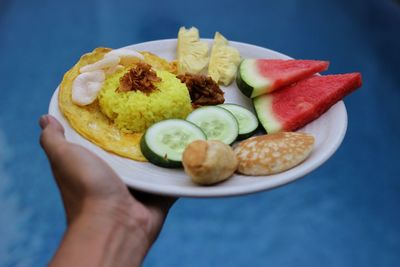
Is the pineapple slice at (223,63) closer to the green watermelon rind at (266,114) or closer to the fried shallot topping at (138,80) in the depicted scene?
the green watermelon rind at (266,114)

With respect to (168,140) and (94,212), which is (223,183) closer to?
(168,140)

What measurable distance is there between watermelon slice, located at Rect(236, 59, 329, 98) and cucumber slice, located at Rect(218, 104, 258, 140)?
11cm

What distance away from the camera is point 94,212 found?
134 cm

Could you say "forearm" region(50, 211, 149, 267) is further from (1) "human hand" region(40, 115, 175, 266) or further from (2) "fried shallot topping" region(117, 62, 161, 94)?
(2) "fried shallot topping" region(117, 62, 161, 94)

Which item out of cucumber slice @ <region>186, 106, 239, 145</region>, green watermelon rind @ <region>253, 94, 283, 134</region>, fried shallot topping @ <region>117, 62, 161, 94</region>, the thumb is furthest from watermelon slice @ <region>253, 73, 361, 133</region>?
the thumb

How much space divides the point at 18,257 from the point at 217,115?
236cm

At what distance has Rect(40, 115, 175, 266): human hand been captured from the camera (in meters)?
1.27

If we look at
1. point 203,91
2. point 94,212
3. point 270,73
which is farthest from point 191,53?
point 94,212

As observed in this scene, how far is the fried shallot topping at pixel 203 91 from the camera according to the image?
1.89 metres

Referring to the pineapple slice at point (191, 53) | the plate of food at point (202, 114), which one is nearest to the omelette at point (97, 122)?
the plate of food at point (202, 114)

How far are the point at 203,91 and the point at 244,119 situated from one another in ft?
0.74

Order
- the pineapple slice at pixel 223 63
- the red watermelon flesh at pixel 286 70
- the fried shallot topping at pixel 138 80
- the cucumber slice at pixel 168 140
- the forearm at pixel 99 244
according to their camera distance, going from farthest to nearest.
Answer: the pineapple slice at pixel 223 63 < the red watermelon flesh at pixel 286 70 < the fried shallot topping at pixel 138 80 < the cucumber slice at pixel 168 140 < the forearm at pixel 99 244

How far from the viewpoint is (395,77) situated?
447 centimetres

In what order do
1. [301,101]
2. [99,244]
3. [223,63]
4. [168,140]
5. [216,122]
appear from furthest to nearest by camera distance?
[223,63]
[301,101]
[216,122]
[168,140]
[99,244]
